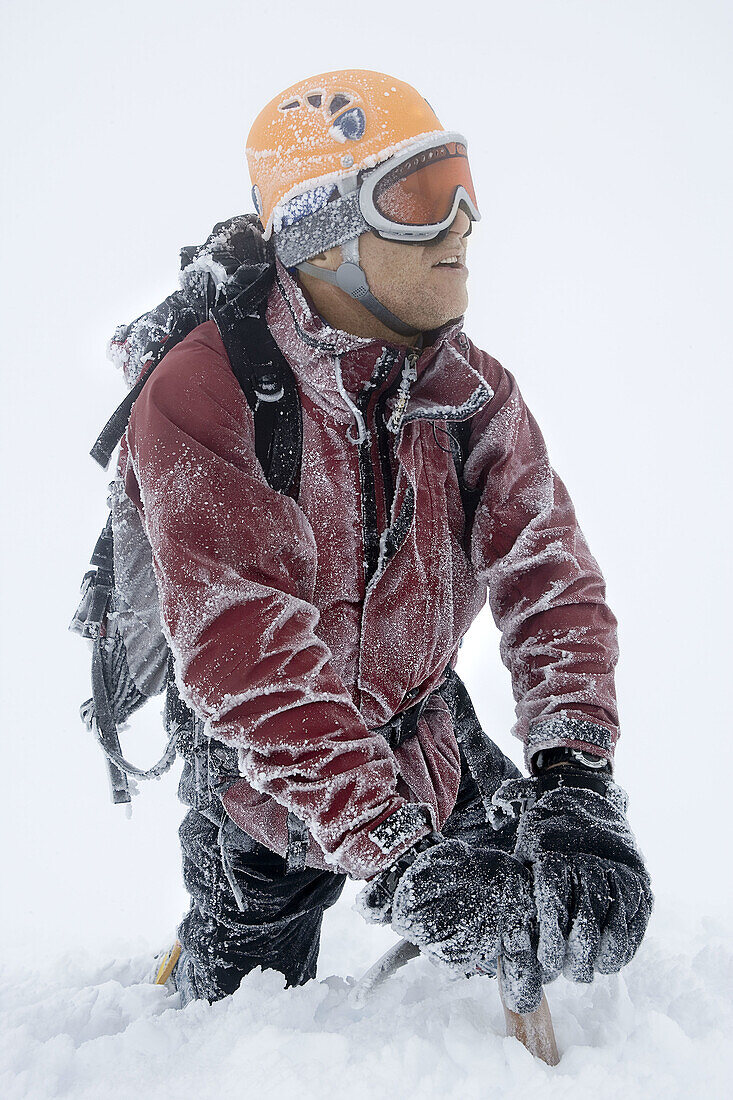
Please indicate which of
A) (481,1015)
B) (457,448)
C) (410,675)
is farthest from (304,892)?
(457,448)

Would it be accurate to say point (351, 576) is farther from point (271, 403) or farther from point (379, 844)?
point (379, 844)

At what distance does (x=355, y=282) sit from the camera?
5.87 ft

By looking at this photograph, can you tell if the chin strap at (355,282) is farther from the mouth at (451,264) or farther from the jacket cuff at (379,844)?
the jacket cuff at (379,844)

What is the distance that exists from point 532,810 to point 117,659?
1.11 m

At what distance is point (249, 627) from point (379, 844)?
17.7 inches

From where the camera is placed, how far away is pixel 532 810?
5.87 feet

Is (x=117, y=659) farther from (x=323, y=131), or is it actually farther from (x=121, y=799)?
(x=323, y=131)

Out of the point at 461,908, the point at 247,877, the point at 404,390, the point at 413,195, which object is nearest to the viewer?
the point at 461,908

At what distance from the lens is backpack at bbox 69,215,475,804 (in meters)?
1.78

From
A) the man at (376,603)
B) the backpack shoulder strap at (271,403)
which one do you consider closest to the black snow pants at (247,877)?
the man at (376,603)

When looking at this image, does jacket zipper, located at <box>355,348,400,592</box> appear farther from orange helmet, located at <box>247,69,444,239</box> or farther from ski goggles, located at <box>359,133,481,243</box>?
orange helmet, located at <box>247,69,444,239</box>

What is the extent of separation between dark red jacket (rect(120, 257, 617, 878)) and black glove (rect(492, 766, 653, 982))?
0.16 meters

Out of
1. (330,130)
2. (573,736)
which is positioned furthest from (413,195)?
(573,736)

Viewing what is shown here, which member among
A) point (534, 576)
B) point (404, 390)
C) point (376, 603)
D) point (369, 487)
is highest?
point (404, 390)
